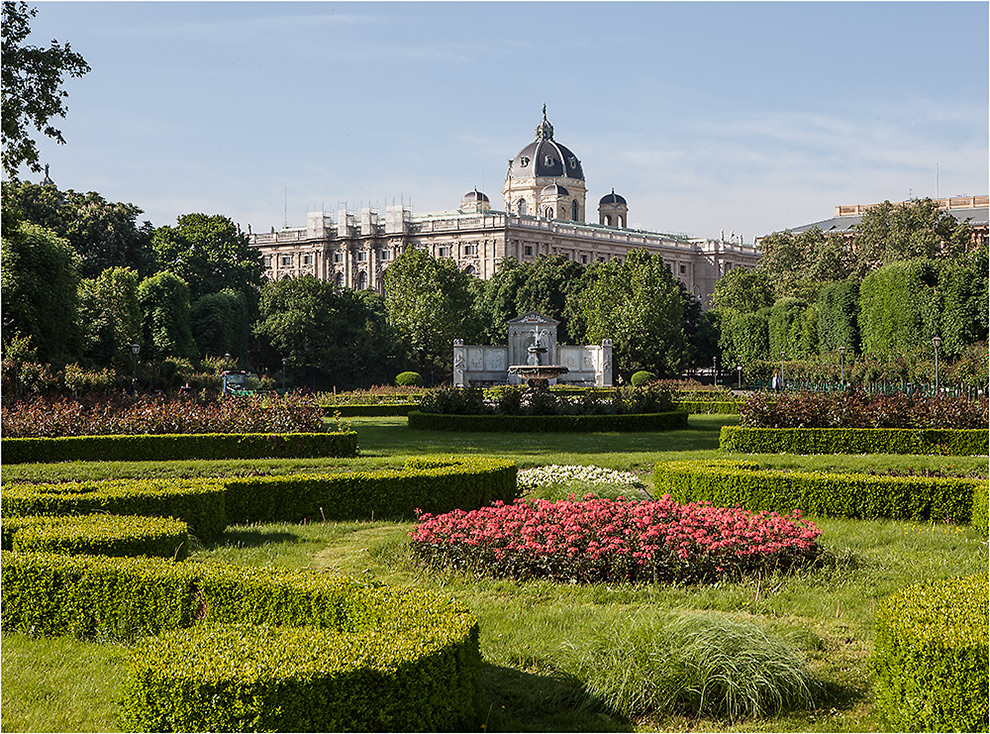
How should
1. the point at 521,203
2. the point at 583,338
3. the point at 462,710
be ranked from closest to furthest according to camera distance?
the point at 462,710 → the point at 583,338 → the point at 521,203

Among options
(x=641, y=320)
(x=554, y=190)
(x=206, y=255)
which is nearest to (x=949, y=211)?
(x=554, y=190)

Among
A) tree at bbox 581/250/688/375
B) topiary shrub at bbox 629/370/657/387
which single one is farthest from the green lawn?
tree at bbox 581/250/688/375

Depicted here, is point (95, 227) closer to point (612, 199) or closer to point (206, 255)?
point (206, 255)

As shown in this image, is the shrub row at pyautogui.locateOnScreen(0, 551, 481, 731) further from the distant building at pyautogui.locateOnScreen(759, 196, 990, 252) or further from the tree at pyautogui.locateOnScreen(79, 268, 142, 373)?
the distant building at pyautogui.locateOnScreen(759, 196, 990, 252)

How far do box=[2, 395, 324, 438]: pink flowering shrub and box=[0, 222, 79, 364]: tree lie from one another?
26.8ft

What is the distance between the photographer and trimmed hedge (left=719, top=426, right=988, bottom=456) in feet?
60.6

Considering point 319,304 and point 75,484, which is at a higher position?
point 319,304

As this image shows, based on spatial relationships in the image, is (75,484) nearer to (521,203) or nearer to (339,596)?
(339,596)

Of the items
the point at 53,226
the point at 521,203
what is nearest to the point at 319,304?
the point at 53,226

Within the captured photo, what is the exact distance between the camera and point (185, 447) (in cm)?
1717

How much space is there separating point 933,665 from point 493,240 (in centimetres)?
10300

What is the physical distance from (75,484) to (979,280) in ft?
140

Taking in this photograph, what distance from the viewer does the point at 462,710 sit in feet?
15.8

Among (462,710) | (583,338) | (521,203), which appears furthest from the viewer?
(521,203)
